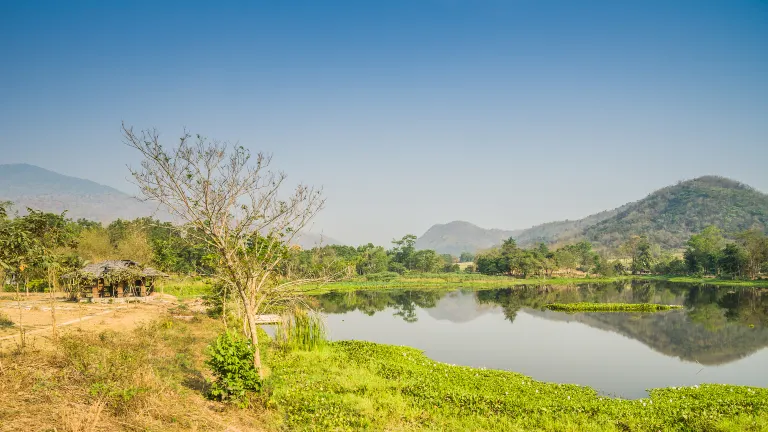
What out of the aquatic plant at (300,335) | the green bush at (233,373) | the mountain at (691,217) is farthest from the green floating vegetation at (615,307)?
the mountain at (691,217)

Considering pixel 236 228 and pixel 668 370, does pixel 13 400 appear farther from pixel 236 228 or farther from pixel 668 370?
pixel 668 370

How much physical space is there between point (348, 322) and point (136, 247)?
26750 mm

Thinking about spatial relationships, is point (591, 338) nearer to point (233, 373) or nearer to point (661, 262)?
point (233, 373)

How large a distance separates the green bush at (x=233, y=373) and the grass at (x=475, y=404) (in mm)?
731

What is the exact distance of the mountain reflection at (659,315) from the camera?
20.7m

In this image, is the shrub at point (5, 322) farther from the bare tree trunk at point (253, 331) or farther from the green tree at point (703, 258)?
the green tree at point (703, 258)

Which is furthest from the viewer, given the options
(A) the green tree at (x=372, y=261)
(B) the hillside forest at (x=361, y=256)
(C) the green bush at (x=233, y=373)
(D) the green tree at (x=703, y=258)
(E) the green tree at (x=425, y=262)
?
(E) the green tree at (x=425, y=262)

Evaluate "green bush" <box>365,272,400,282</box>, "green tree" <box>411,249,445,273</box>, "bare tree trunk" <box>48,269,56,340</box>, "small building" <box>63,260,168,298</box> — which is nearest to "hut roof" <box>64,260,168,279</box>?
"small building" <box>63,260,168,298</box>

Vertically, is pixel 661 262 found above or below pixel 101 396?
below

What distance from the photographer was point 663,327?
83.1ft

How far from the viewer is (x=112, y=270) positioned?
2733cm

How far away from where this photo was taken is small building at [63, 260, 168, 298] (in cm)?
2677

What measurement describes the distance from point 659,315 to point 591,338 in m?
11.0

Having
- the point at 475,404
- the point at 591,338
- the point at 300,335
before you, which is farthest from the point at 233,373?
the point at 591,338
